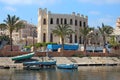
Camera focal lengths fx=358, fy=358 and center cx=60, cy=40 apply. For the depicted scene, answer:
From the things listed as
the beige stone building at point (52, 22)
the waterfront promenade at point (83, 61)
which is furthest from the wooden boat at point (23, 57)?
the beige stone building at point (52, 22)

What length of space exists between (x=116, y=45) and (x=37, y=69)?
118 ft

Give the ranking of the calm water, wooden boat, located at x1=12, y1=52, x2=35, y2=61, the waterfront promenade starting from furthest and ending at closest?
the waterfront promenade → wooden boat, located at x1=12, y1=52, x2=35, y2=61 → the calm water

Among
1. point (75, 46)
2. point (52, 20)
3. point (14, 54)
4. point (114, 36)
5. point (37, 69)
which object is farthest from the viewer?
point (114, 36)

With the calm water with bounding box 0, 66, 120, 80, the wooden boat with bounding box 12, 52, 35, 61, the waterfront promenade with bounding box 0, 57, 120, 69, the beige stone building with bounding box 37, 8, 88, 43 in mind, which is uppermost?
the beige stone building with bounding box 37, 8, 88, 43

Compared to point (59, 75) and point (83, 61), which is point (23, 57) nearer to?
point (83, 61)

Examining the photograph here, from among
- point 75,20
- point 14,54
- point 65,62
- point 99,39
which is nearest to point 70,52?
point 65,62

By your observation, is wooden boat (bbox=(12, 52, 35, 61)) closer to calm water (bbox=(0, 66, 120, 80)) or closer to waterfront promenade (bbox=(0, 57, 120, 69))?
waterfront promenade (bbox=(0, 57, 120, 69))

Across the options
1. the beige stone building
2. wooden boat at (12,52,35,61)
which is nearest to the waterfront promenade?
wooden boat at (12,52,35,61)

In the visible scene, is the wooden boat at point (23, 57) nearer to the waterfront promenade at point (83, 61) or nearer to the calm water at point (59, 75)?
the waterfront promenade at point (83, 61)

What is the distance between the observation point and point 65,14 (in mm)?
112250

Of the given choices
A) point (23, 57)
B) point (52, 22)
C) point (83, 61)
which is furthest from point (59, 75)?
point (52, 22)

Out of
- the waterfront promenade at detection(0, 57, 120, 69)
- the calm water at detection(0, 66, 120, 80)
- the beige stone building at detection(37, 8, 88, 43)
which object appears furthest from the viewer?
the beige stone building at detection(37, 8, 88, 43)

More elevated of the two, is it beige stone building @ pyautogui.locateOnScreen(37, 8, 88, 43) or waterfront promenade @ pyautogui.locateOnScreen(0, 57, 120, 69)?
beige stone building @ pyautogui.locateOnScreen(37, 8, 88, 43)

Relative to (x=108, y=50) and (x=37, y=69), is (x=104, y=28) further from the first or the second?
(x=37, y=69)
